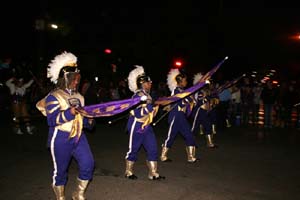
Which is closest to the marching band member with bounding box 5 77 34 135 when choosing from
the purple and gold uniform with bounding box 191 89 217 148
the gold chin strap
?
the purple and gold uniform with bounding box 191 89 217 148

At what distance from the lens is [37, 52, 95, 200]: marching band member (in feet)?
17.3

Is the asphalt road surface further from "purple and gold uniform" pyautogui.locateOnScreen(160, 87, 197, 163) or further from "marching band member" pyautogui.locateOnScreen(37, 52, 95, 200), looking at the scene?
"marching band member" pyautogui.locateOnScreen(37, 52, 95, 200)

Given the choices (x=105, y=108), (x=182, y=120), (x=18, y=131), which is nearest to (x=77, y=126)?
(x=105, y=108)

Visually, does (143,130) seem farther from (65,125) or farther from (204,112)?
(204,112)

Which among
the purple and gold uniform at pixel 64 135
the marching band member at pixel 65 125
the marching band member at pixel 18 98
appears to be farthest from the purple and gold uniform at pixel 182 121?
the marching band member at pixel 18 98

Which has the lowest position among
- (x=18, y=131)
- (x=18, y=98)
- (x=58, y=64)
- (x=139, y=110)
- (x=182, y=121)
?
(x=18, y=131)

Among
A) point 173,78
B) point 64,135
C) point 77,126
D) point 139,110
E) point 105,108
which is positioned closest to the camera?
point 64,135

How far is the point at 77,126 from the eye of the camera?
5477 mm

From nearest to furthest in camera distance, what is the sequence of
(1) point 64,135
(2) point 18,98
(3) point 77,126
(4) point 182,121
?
(1) point 64,135, (3) point 77,126, (4) point 182,121, (2) point 18,98

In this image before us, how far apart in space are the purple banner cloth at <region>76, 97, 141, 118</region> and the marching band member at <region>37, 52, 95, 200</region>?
0.44ft

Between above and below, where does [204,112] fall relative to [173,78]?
below

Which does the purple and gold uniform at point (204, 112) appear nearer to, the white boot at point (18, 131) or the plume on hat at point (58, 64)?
the plume on hat at point (58, 64)

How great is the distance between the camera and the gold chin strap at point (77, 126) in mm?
5395

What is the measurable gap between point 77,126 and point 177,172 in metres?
3.19
